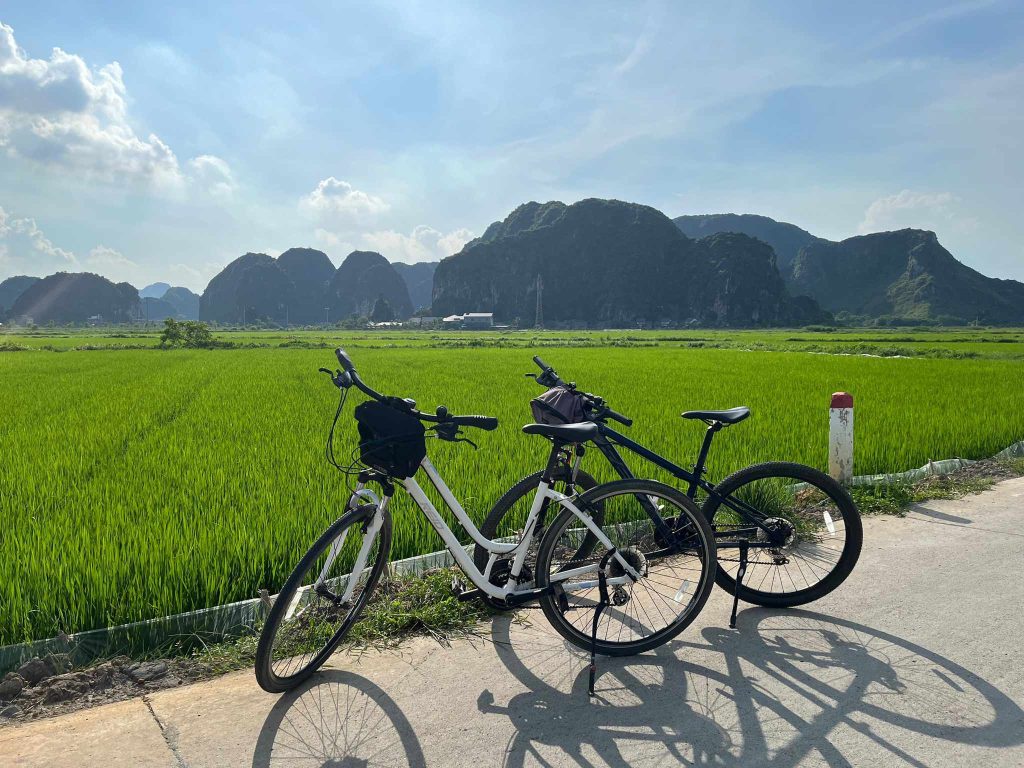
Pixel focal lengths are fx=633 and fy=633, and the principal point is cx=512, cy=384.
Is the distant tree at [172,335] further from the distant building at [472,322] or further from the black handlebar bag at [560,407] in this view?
the distant building at [472,322]

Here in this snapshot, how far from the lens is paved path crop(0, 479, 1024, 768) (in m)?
2.07

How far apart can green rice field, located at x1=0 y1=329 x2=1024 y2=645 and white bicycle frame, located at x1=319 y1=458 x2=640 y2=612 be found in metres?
1.21

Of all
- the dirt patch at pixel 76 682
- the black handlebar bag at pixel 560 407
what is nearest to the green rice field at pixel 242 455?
the dirt patch at pixel 76 682

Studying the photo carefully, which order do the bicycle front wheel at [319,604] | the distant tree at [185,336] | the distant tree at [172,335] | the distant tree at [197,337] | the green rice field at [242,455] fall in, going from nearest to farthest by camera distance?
the bicycle front wheel at [319,604]
the green rice field at [242,455]
the distant tree at [172,335]
the distant tree at [185,336]
the distant tree at [197,337]

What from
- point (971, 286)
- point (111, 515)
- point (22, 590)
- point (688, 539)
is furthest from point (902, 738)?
point (971, 286)

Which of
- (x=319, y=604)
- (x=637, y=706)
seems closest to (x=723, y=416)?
(x=637, y=706)

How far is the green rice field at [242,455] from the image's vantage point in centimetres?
322

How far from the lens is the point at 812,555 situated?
3.36 m

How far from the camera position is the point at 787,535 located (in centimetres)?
312

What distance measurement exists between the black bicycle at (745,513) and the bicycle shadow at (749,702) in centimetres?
37

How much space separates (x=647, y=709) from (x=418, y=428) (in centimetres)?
135

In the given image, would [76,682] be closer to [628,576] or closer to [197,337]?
[628,576]

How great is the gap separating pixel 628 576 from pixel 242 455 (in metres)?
4.77

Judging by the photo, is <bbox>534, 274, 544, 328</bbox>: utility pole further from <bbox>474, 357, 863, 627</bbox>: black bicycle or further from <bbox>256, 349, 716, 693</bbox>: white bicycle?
<bbox>256, 349, 716, 693</bbox>: white bicycle
